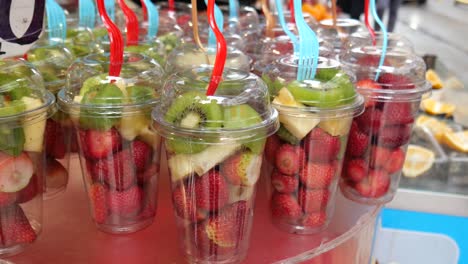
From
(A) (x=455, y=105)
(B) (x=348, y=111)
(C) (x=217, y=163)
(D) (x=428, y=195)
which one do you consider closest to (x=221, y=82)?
(C) (x=217, y=163)

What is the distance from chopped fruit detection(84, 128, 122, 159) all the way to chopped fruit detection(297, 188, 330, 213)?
0.40m

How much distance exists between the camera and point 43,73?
3.78 ft

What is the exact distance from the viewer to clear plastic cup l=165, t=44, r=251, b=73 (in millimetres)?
1229

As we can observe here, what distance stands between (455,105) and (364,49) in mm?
1345

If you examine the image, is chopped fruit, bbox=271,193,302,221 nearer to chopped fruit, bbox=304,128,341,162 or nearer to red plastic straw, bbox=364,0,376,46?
chopped fruit, bbox=304,128,341,162

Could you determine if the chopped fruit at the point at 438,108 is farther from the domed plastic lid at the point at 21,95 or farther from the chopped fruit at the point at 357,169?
the domed plastic lid at the point at 21,95

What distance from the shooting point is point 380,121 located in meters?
1.13

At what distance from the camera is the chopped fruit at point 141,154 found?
95 cm

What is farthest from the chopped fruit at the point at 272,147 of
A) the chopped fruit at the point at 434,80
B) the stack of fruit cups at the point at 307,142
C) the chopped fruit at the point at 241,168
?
the chopped fruit at the point at 434,80

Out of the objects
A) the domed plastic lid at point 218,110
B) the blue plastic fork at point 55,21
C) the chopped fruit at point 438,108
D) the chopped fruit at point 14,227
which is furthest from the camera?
the chopped fruit at point 438,108

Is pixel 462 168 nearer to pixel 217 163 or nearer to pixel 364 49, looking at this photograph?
pixel 364 49

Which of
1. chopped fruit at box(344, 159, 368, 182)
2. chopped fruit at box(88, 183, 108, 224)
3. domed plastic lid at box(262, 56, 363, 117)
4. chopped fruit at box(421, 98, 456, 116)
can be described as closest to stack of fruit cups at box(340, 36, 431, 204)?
chopped fruit at box(344, 159, 368, 182)

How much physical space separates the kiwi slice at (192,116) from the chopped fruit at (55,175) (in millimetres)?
466

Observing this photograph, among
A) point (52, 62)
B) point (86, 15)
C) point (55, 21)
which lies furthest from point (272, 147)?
point (86, 15)
